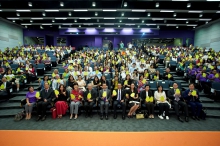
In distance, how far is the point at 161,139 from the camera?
92 centimetres

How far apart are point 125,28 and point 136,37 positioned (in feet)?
9.60

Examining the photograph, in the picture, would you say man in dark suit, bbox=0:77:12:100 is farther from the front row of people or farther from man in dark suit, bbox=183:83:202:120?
man in dark suit, bbox=183:83:202:120

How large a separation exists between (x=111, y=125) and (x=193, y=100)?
341cm

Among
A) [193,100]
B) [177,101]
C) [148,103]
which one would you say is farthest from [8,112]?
[193,100]

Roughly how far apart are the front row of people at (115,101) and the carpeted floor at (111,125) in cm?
24

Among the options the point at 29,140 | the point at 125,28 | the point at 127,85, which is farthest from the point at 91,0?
the point at 125,28

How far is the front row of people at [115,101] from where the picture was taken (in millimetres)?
5133

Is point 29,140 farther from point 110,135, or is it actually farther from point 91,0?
point 91,0

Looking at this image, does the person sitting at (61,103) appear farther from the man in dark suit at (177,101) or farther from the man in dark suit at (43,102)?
the man in dark suit at (177,101)

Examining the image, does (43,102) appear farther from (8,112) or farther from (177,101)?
(177,101)

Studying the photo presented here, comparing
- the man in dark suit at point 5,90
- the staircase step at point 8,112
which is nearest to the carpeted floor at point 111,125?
the staircase step at point 8,112

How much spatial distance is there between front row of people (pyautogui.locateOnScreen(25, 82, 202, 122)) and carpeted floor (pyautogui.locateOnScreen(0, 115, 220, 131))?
0.24 meters

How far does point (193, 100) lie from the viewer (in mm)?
5270

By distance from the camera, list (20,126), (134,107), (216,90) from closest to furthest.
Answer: (20,126)
(134,107)
(216,90)
